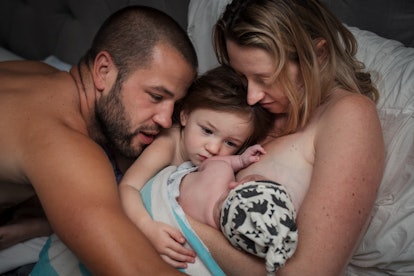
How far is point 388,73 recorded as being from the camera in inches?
48.2

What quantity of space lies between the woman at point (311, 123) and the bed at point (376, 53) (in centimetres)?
9

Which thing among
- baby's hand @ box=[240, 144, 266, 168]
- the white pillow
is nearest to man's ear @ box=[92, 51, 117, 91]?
baby's hand @ box=[240, 144, 266, 168]

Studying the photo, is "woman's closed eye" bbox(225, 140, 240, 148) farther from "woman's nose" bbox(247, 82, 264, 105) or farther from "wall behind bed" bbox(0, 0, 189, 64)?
"wall behind bed" bbox(0, 0, 189, 64)

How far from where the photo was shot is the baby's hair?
1.26 meters

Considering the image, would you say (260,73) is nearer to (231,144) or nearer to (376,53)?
(231,144)

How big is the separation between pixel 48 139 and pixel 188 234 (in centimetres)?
40

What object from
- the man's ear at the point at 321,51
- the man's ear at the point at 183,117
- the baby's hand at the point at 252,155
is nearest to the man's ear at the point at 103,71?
the man's ear at the point at 183,117

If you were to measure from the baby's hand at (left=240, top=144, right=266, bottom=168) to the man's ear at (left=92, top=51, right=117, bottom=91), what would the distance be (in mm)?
451

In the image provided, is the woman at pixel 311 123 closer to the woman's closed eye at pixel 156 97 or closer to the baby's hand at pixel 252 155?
the baby's hand at pixel 252 155

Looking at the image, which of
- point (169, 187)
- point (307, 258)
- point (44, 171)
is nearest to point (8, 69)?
point (44, 171)

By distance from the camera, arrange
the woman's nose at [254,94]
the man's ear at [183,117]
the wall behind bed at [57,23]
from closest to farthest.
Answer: the woman's nose at [254,94]
the man's ear at [183,117]
the wall behind bed at [57,23]

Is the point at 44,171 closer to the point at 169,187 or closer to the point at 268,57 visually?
the point at 169,187

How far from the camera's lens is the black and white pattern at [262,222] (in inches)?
34.2

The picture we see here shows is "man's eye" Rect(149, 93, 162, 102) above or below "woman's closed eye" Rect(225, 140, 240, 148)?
above
